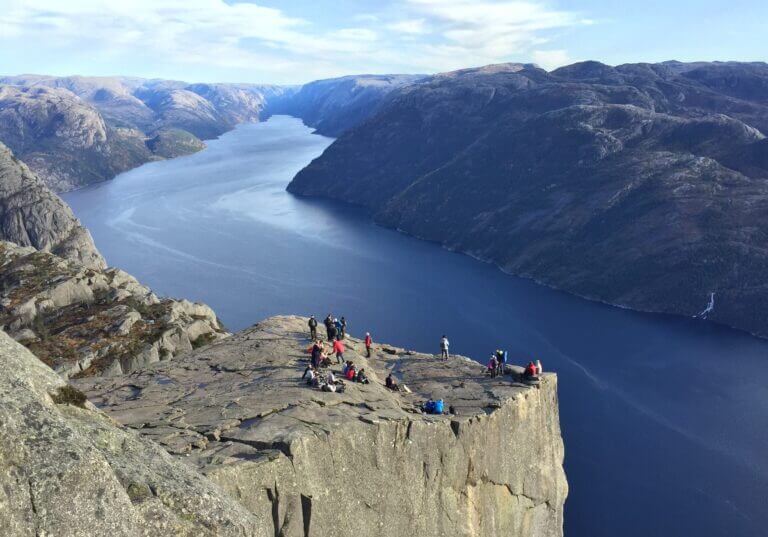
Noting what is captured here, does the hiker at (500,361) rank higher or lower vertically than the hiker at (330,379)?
lower

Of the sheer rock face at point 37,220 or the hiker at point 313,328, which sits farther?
the sheer rock face at point 37,220

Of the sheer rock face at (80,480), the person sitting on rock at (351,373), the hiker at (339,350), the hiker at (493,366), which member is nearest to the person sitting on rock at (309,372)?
the person sitting on rock at (351,373)

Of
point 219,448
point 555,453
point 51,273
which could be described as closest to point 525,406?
point 555,453

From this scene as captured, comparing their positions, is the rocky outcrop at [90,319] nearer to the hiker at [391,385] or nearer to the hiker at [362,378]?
the hiker at [362,378]

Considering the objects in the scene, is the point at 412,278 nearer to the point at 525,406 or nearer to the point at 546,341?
the point at 546,341

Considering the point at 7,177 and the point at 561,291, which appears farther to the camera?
the point at 561,291

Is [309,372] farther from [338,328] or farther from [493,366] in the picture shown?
[493,366]
